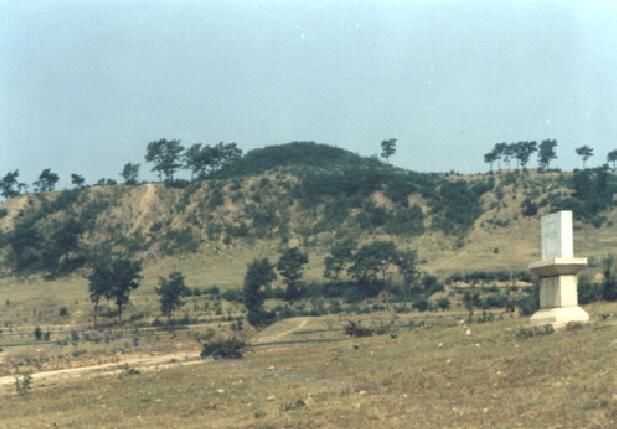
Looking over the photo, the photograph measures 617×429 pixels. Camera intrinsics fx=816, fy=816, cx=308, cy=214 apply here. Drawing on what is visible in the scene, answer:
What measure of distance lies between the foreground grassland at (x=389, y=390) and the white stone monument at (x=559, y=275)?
1.02 meters

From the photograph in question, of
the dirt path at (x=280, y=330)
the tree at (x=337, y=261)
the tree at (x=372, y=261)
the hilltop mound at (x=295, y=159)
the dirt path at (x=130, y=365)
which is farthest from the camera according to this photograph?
the hilltop mound at (x=295, y=159)

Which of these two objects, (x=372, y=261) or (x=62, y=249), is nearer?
(x=372, y=261)

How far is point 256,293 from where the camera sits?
7662 cm

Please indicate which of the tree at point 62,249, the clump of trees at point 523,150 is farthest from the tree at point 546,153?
the tree at point 62,249

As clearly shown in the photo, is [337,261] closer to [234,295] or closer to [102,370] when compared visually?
[234,295]

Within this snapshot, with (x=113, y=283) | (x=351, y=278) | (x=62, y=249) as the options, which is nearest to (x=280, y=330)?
(x=113, y=283)

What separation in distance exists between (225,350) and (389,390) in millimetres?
21757

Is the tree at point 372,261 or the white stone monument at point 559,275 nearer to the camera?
the white stone monument at point 559,275

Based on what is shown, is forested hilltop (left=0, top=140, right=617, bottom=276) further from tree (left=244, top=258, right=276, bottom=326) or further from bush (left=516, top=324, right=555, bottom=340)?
bush (left=516, top=324, right=555, bottom=340)

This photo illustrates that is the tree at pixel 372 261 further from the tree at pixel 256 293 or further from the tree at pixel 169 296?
the tree at pixel 169 296

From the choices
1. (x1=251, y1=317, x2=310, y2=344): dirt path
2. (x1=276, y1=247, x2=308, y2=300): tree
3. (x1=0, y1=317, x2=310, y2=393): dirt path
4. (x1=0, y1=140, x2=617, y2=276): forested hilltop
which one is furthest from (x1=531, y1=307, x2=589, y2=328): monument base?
(x1=0, y1=140, x2=617, y2=276): forested hilltop

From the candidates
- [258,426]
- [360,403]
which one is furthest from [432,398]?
[258,426]

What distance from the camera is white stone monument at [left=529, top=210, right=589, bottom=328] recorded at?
25.6 m

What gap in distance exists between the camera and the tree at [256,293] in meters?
69.2
